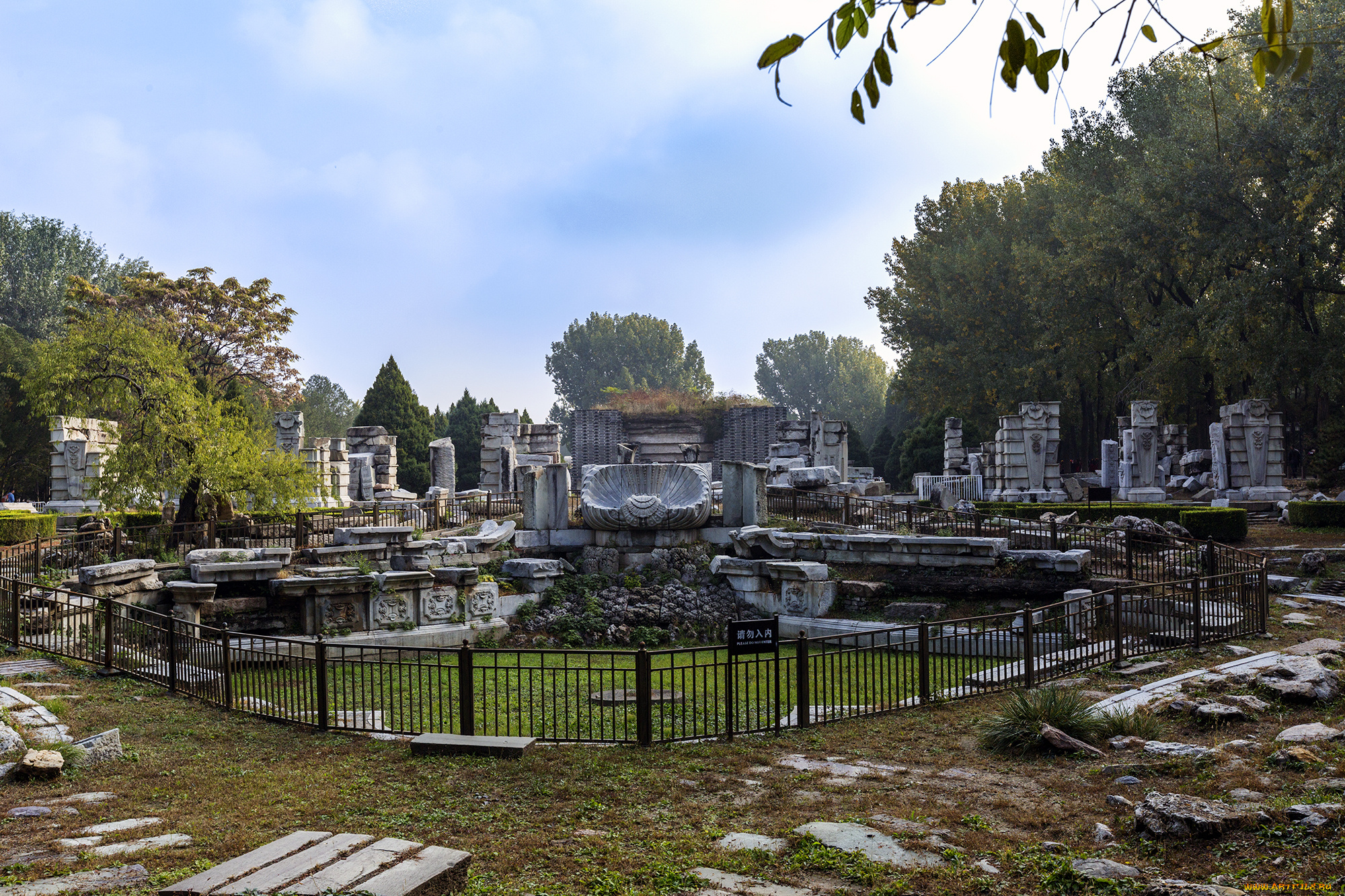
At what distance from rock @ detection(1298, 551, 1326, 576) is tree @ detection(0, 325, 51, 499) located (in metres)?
40.5

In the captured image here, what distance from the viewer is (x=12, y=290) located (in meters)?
47.0

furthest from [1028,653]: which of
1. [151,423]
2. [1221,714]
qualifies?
[151,423]

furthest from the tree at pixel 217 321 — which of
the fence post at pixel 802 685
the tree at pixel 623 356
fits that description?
the tree at pixel 623 356

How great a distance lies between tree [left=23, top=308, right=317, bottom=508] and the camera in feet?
57.0

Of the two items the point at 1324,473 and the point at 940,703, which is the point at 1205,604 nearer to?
the point at 940,703

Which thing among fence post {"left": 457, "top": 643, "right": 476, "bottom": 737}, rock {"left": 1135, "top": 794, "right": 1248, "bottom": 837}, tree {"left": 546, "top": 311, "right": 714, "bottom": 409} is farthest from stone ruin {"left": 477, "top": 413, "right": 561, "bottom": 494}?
tree {"left": 546, "top": 311, "right": 714, "bottom": 409}

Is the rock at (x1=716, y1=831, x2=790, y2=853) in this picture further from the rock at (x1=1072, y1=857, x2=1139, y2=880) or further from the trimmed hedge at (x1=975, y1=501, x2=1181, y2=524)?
the trimmed hedge at (x1=975, y1=501, x2=1181, y2=524)

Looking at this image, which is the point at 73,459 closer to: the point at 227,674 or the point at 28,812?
the point at 227,674

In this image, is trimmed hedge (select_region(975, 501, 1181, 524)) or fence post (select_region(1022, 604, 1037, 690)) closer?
fence post (select_region(1022, 604, 1037, 690))

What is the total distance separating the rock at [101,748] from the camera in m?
6.99

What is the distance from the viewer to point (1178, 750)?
6.39m

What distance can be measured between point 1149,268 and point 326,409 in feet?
188

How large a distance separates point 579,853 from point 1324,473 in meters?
28.3

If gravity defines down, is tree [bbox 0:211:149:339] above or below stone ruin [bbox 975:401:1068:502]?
above
